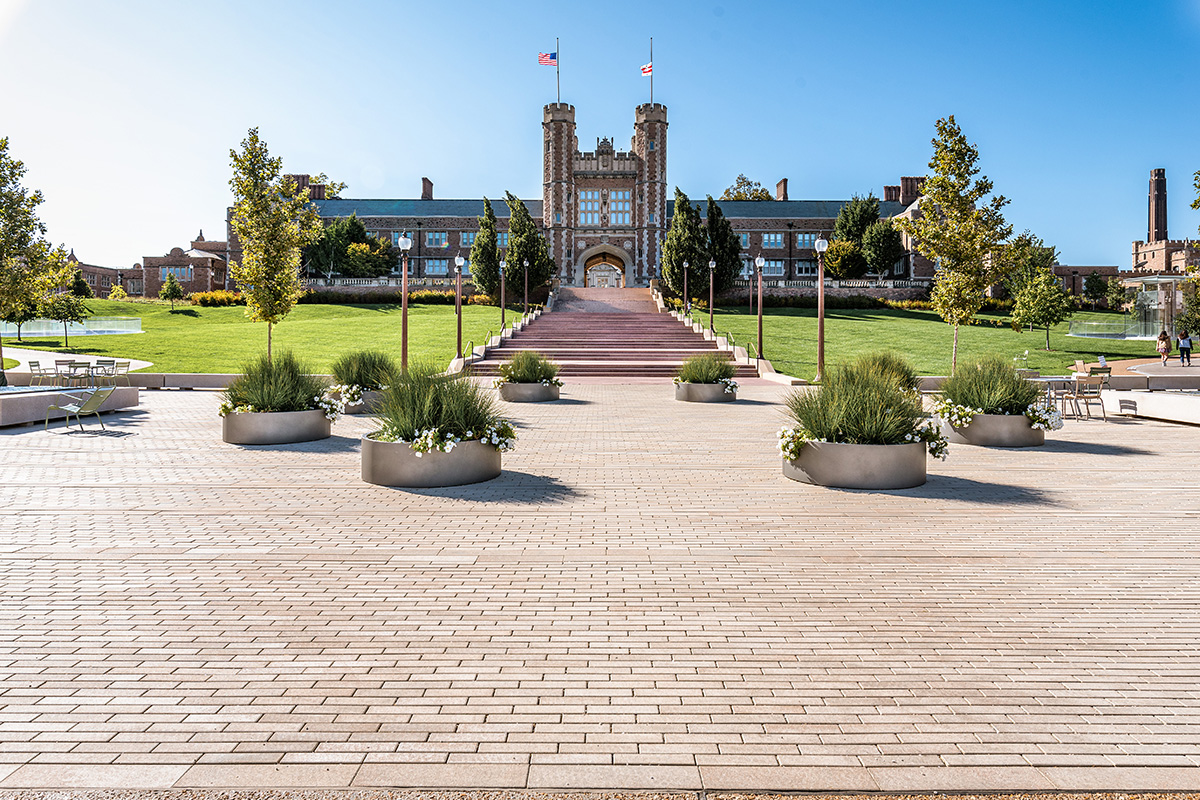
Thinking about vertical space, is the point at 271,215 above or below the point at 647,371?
above

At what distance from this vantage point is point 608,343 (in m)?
34.7

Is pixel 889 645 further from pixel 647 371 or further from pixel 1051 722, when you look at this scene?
pixel 647 371

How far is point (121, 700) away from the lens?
11.5ft

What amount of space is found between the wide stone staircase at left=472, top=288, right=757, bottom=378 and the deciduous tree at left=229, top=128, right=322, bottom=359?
6.96m

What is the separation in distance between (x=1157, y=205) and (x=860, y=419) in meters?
129

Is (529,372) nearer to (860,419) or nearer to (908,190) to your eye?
(860,419)

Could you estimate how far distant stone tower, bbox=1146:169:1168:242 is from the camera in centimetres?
10644

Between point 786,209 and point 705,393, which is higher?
point 786,209

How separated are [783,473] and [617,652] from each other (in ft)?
18.6

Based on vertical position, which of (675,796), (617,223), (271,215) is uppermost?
(617,223)

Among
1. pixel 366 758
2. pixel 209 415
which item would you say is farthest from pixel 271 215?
pixel 366 758

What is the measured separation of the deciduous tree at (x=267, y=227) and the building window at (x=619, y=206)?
43.5 m

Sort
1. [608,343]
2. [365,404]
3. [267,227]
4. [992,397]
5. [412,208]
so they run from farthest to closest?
[412,208] < [608,343] < [267,227] < [365,404] < [992,397]

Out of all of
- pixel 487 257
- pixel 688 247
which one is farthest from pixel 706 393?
pixel 487 257
